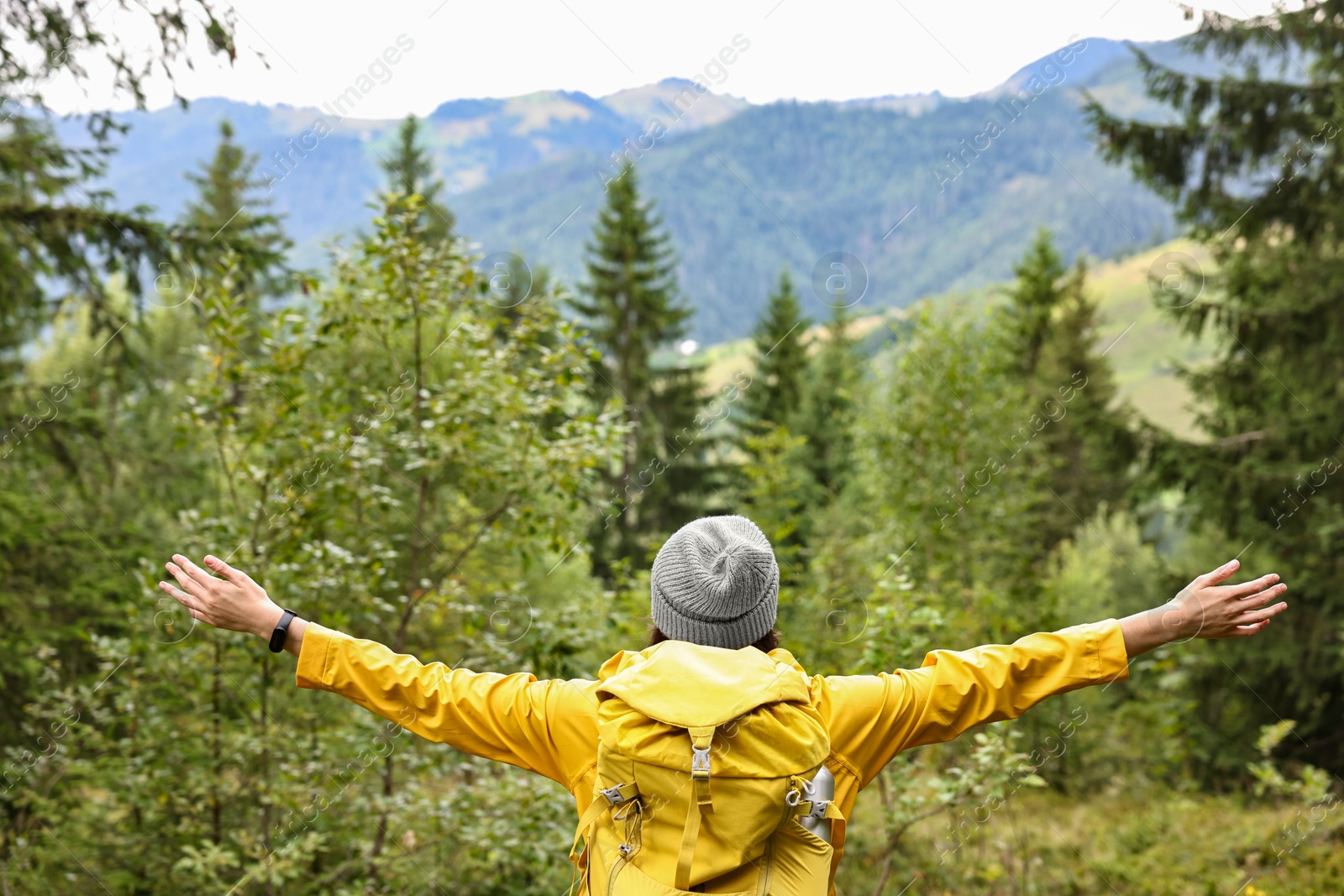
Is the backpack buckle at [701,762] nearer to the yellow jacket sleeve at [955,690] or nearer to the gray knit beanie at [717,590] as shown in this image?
the gray knit beanie at [717,590]

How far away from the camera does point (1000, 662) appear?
1936 mm

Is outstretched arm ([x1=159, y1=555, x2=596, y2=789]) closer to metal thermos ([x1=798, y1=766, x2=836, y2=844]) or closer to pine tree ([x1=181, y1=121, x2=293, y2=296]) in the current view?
metal thermos ([x1=798, y1=766, x2=836, y2=844])

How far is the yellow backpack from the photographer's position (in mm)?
1572

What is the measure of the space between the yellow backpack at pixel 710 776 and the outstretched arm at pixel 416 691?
0.91 ft

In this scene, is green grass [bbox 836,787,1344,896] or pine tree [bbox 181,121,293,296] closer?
pine tree [bbox 181,121,293,296]

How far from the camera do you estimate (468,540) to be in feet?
21.7

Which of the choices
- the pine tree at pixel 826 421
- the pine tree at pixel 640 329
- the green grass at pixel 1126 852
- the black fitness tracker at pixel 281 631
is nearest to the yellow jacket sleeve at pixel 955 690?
the black fitness tracker at pixel 281 631

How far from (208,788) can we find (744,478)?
2477 cm

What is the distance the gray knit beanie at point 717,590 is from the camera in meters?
1.75

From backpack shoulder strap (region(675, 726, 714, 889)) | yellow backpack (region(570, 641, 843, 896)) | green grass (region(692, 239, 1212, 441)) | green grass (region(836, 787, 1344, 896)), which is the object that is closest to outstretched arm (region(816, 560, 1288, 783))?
yellow backpack (region(570, 641, 843, 896))

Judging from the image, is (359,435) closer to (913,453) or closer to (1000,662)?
(1000,662)

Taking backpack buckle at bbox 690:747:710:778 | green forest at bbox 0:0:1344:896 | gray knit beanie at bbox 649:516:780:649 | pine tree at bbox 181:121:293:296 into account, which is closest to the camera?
backpack buckle at bbox 690:747:710:778

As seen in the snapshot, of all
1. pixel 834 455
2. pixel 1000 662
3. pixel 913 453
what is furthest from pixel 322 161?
pixel 1000 662

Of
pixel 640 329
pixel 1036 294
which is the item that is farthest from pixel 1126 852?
pixel 640 329
